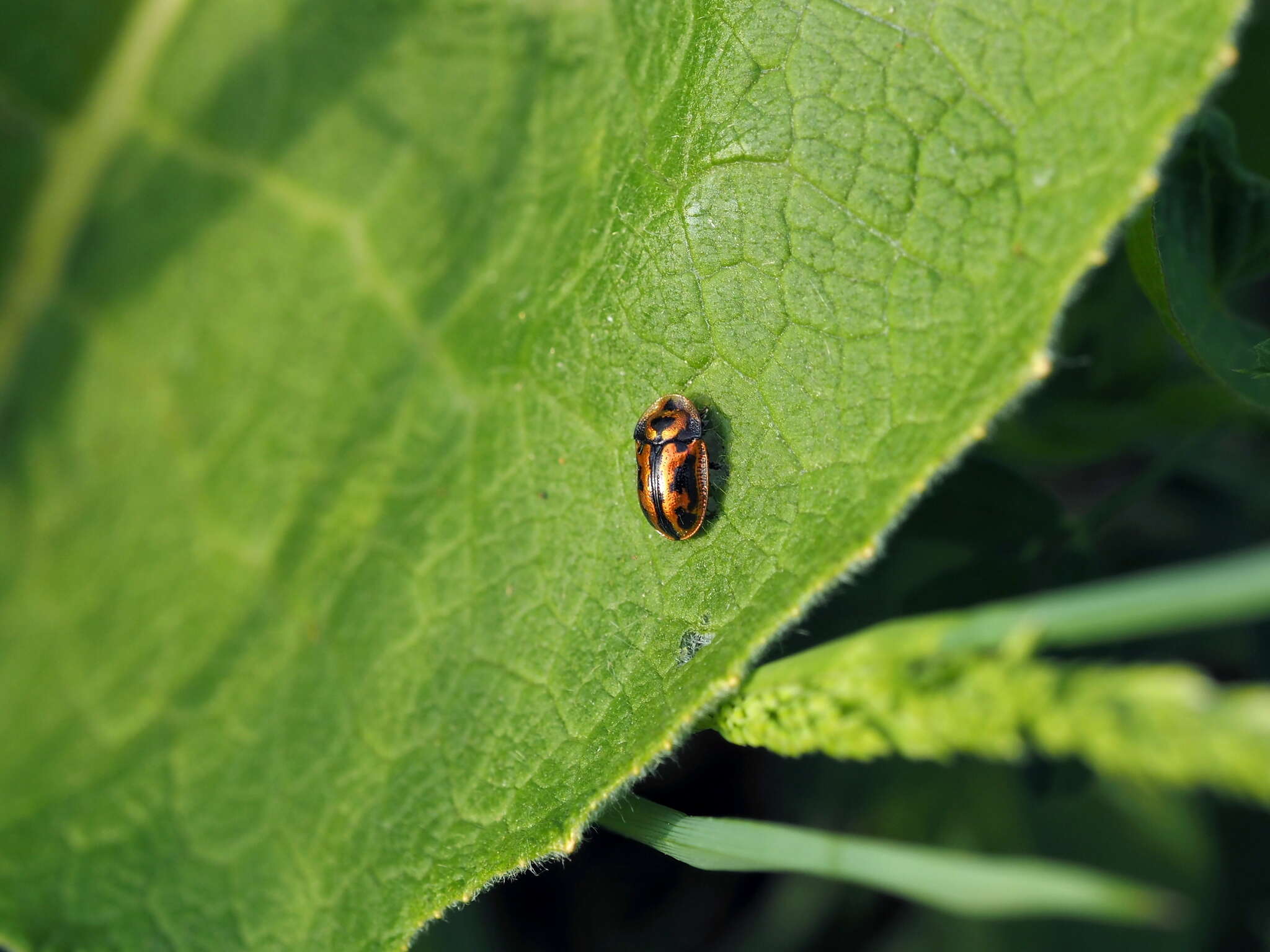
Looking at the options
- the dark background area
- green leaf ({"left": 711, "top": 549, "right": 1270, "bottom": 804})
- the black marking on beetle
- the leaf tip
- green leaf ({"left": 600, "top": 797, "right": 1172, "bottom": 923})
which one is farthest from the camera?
the dark background area

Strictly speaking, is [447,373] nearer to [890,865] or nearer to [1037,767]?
[890,865]

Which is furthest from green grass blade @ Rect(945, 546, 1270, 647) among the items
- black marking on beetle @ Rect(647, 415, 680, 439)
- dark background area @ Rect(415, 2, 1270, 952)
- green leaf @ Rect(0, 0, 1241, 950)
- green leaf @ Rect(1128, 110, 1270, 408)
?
dark background area @ Rect(415, 2, 1270, 952)

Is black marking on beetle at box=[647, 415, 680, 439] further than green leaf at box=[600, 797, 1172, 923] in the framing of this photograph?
Yes

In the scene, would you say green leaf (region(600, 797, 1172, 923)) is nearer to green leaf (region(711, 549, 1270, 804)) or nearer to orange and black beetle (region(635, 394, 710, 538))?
green leaf (region(711, 549, 1270, 804))

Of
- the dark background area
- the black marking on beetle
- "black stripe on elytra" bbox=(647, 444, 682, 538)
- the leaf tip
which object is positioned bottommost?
the dark background area

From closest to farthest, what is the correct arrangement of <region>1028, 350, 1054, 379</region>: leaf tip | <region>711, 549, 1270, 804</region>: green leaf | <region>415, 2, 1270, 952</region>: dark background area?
1. <region>711, 549, 1270, 804</region>: green leaf
2. <region>1028, 350, 1054, 379</region>: leaf tip
3. <region>415, 2, 1270, 952</region>: dark background area

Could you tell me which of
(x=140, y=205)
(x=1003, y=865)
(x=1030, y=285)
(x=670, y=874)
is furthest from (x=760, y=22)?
(x=670, y=874)

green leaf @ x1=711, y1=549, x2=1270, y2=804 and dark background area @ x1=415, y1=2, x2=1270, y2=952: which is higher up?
green leaf @ x1=711, y1=549, x2=1270, y2=804
